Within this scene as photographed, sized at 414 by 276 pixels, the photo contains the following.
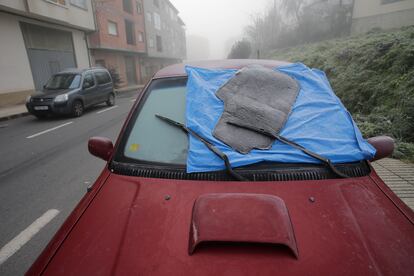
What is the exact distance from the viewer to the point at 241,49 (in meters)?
24.7

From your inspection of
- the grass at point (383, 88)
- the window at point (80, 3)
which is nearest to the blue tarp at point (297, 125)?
the grass at point (383, 88)

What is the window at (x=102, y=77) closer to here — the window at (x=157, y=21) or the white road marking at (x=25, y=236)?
the white road marking at (x=25, y=236)

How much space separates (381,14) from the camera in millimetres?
18438

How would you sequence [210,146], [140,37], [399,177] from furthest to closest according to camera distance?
[140,37]
[399,177]
[210,146]

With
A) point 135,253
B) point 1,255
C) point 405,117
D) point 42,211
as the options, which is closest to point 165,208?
point 135,253

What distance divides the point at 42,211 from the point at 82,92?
7.92 meters

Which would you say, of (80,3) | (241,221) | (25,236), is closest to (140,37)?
(80,3)

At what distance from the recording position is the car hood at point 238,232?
1.03m

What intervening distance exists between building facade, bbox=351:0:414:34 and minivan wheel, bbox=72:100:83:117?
20365 millimetres

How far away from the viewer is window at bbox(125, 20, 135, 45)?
2567 cm

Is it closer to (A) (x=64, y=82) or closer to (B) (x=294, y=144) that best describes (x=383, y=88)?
(B) (x=294, y=144)

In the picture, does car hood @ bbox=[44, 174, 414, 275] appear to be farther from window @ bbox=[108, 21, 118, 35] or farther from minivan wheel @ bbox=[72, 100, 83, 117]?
window @ bbox=[108, 21, 118, 35]

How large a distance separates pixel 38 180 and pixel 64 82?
23.6ft

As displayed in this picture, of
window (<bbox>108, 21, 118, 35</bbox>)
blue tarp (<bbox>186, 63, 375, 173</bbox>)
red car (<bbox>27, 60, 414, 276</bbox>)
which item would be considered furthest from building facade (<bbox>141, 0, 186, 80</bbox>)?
red car (<bbox>27, 60, 414, 276</bbox>)
